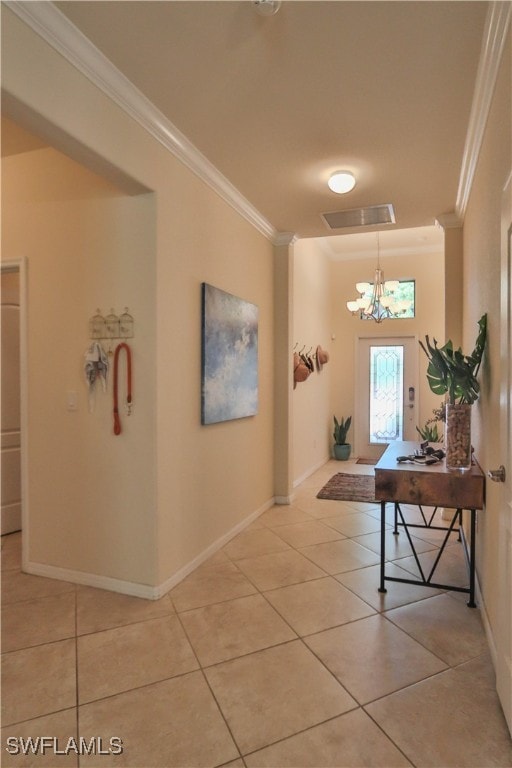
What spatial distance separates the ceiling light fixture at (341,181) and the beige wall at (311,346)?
6.68 feet

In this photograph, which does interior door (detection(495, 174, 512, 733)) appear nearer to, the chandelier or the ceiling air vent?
the ceiling air vent

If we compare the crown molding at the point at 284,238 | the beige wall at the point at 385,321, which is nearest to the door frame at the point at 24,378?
the crown molding at the point at 284,238

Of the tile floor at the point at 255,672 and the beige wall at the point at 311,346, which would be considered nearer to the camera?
the tile floor at the point at 255,672

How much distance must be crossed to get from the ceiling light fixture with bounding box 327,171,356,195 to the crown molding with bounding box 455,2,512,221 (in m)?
0.72

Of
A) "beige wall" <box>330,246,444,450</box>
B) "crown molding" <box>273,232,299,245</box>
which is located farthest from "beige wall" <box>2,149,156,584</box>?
"beige wall" <box>330,246,444,450</box>

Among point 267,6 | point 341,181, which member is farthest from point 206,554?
point 267,6

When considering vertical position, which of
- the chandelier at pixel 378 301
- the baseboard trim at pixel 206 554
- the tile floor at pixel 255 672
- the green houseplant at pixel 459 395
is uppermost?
the chandelier at pixel 378 301

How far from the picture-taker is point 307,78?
2105mm

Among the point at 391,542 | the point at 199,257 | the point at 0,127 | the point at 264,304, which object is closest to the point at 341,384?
the point at 264,304

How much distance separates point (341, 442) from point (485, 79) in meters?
5.49

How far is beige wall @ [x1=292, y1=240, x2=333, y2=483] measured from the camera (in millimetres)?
5328

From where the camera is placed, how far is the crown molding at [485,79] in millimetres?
1693

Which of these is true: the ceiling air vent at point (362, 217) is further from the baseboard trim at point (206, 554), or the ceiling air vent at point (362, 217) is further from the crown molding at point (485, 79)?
the baseboard trim at point (206, 554)

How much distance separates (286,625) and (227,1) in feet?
9.19
